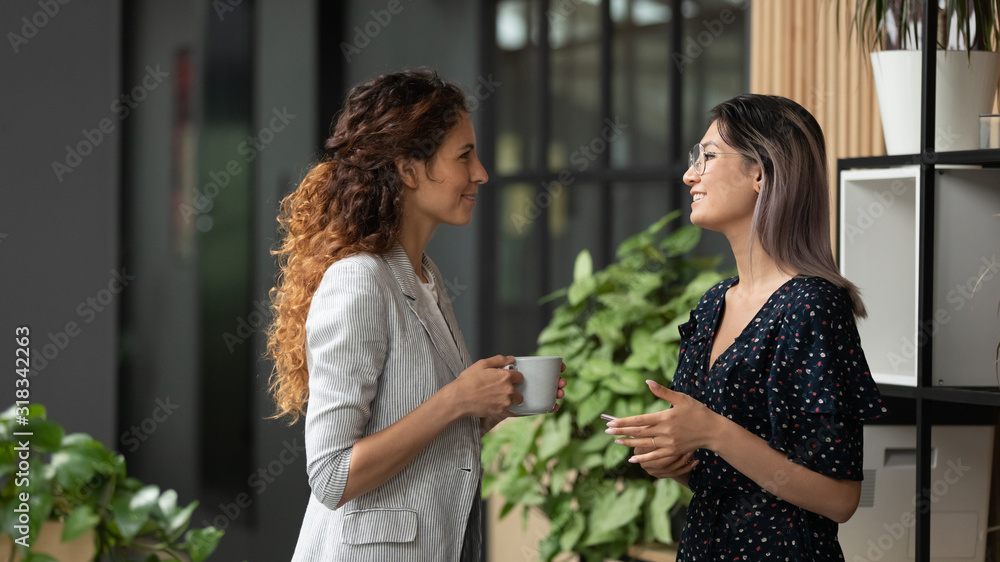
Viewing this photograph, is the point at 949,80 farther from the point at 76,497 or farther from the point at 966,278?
the point at 76,497

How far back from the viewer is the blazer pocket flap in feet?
4.09

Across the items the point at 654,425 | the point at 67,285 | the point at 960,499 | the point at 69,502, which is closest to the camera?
the point at 654,425

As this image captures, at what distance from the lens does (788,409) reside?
1.24 meters

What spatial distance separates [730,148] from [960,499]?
1067mm

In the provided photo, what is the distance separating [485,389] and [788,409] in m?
0.44

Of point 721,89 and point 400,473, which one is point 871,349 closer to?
point 400,473

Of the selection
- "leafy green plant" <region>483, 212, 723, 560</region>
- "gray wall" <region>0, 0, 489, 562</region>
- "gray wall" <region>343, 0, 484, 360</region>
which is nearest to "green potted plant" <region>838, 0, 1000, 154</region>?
"leafy green plant" <region>483, 212, 723, 560</region>

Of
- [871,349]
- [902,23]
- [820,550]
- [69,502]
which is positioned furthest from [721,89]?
[69,502]

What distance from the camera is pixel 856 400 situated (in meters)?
1.23

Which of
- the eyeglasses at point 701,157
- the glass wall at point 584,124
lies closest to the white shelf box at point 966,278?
the eyeglasses at point 701,157

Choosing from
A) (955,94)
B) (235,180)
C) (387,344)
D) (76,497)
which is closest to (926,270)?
(955,94)

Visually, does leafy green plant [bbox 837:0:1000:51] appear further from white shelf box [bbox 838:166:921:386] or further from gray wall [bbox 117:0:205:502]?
gray wall [bbox 117:0:205:502]

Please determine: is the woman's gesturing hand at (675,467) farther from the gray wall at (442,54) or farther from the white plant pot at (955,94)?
the gray wall at (442,54)

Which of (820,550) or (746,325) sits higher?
(746,325)
